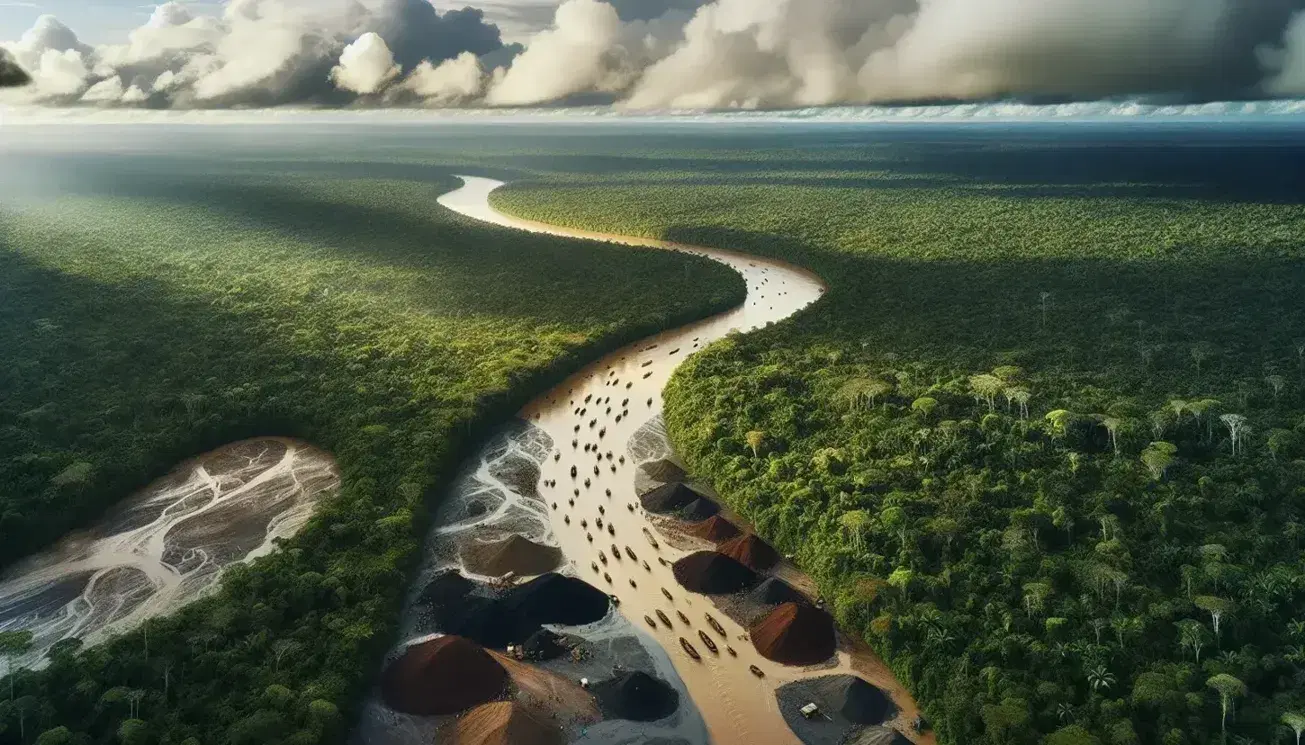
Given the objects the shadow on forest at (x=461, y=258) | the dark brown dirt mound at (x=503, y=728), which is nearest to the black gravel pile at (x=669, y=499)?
the dark brown dirt mound at (x=503, y=728)

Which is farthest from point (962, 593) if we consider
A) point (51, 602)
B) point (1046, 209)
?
point (1046, 209)

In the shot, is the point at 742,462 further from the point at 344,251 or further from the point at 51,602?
the point at 344,251

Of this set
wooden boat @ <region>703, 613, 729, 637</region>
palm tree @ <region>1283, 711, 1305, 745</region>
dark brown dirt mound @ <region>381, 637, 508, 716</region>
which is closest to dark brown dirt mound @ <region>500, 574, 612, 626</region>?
dark brown dirt mound @ <region>381, 637, 508, 716</region>

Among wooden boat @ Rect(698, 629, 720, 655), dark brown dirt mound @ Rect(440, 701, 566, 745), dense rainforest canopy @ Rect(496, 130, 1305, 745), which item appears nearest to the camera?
dark brown dirt mound @ Rect(440, 701, 566, 745)

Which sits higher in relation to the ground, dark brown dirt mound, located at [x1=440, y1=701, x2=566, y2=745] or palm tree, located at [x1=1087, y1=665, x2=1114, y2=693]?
palm tree, located at [x1=1087, y1=665, x2=1114, y2=693]

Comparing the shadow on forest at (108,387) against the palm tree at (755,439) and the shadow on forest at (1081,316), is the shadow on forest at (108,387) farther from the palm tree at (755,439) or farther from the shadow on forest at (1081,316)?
the shadow on forest at (1081,316)

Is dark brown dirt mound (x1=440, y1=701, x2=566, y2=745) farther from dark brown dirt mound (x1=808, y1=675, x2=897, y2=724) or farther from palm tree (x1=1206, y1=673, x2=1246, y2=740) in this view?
palm tree (x1=1206, y1=673, x2=1246, y2=740)

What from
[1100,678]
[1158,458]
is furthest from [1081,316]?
[1100,678]

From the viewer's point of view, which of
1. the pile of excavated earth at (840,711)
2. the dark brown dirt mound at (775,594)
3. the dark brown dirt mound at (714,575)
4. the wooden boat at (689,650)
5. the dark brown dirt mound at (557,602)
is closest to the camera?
the pile of excavated earth at (840,711)
